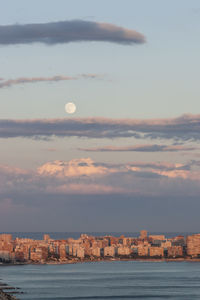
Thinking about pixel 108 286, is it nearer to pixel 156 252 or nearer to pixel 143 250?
pixel 156 252

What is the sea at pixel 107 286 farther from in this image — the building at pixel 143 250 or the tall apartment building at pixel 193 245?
the tall apartment building at pixel 193 245

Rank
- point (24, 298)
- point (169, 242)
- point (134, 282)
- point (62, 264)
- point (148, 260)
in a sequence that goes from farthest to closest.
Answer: point (169, 242) → point (148, 260) → point (62, 264) → point (134, 282) → point (24, 298)

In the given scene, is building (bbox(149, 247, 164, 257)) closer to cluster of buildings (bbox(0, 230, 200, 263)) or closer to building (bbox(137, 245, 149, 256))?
cluster of buildings (bbox(0, 230, 200, 263))

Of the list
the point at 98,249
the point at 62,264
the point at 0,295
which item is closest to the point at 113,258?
the point at 98,249

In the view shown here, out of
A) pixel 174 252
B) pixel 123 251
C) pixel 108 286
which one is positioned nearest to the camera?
pixel 108 286

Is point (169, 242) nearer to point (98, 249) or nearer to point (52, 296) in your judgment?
point (98, 249)

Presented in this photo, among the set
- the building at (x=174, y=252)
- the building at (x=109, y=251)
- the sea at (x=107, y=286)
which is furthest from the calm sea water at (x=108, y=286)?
the building at (x=109, y=251)

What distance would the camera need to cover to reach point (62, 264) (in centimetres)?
13838

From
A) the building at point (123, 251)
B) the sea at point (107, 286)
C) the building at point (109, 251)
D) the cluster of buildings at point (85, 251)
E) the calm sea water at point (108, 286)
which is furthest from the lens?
the building at point (123, 251)

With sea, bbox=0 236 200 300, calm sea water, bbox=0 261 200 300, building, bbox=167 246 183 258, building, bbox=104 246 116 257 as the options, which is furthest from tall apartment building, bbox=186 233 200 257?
calm sea water, bbox=0 261 200 300

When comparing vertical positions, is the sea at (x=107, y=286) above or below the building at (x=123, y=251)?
below

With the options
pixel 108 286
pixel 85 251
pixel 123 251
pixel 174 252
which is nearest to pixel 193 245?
pixel 174 252

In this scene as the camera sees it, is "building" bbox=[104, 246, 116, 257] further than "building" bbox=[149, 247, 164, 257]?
No

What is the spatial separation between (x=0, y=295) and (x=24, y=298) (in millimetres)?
7156
